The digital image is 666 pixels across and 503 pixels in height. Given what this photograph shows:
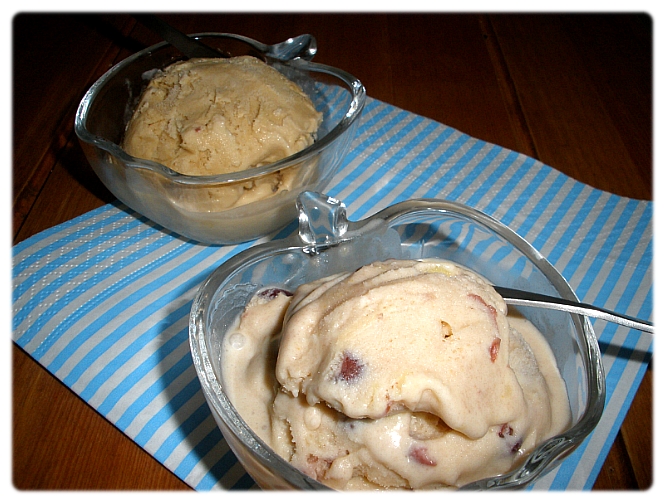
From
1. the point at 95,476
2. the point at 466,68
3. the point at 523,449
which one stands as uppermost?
the point at 466,68

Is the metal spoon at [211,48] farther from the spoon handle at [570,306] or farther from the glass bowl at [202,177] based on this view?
the spoon handle at [570,306]

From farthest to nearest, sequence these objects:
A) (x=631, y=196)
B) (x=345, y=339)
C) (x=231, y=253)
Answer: (x=631, y=196)
(x=231, y=253)
(x=345, y=339)

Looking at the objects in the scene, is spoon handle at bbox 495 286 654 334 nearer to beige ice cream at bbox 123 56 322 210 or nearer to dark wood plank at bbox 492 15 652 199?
beige ice cream at bbox 123 56 322 210

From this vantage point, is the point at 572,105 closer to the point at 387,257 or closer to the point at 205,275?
the point at 387,257

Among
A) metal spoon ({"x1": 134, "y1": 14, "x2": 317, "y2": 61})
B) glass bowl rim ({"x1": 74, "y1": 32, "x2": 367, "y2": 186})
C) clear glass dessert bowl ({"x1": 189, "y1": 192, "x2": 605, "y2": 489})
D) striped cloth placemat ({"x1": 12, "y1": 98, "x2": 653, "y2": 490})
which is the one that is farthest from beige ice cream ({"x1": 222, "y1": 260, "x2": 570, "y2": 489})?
metal spoon ({"x1": 134, "y1": 14, "x2": 317, "y2": 61})

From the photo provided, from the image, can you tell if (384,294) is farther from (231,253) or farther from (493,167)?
(493,167)

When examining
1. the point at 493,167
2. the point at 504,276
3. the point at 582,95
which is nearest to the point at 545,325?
the point at 504,276
